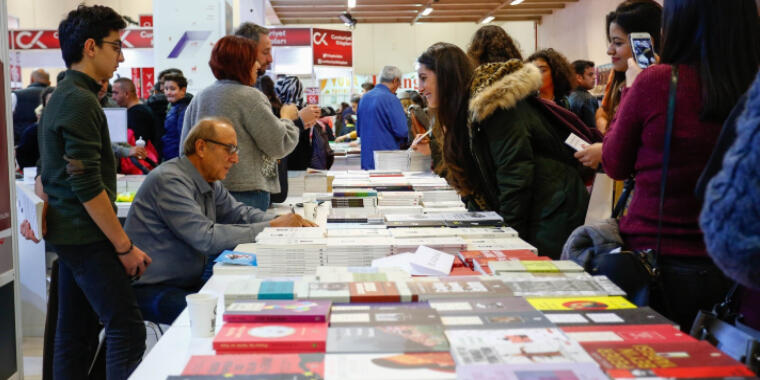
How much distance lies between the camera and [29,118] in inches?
275

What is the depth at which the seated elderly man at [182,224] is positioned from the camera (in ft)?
8.76

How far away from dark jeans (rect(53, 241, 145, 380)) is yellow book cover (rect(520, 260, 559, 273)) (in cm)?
153

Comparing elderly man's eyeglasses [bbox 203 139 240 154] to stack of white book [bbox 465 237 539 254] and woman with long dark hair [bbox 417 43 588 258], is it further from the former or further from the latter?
stack of white book [bbox 465 237 539 254]

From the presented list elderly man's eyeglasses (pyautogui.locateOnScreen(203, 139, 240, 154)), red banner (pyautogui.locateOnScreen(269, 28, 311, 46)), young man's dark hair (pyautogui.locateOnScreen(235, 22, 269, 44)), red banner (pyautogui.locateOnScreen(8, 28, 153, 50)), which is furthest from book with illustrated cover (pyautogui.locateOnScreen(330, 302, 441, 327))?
red banner (pyautogui.locateOnScreen(8, 28, 153, 50))

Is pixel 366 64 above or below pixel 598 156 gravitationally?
above

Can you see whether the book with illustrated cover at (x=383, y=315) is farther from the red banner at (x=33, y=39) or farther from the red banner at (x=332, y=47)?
the red banner at (x=33, y=39)

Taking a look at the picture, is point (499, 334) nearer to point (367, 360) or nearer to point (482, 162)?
point (367, 360)

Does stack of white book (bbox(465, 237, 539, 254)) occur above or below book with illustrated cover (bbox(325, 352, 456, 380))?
above

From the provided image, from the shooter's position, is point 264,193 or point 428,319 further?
point 264,193

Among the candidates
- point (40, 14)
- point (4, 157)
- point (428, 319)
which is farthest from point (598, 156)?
point (40, 14)

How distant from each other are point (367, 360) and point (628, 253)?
0.87m

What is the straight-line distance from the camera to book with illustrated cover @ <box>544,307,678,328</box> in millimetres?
1338

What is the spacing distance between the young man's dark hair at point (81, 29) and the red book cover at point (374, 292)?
1.58 meters

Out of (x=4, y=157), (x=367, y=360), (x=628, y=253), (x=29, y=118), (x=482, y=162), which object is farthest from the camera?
(x=29, y=118)
